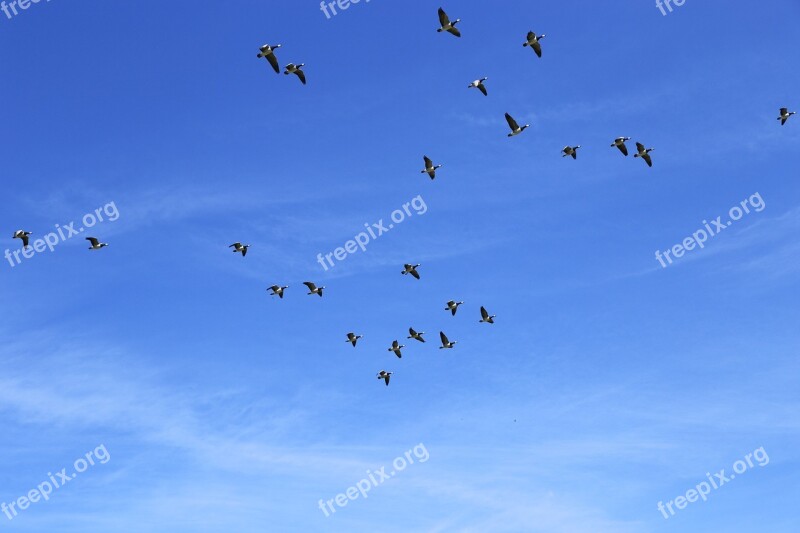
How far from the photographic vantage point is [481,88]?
95688mm

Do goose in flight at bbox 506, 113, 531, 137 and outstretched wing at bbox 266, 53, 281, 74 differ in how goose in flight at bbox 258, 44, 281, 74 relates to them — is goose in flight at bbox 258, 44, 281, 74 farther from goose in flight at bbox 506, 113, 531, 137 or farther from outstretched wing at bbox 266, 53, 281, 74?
goose in flight at bbox 506, 113, 531, 137

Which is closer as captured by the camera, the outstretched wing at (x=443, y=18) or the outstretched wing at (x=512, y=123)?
the outstretched wing at (x=443, y=18)

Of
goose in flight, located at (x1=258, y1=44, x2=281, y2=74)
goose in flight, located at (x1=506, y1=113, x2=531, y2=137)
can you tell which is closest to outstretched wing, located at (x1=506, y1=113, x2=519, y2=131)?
goose in flight, located at (x1=506, y1=113, x2=531, y2=137)

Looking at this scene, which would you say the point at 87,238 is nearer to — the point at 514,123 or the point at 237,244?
the point at 237,244

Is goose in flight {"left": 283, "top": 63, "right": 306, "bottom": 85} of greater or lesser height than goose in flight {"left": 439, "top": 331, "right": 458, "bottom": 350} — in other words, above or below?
above

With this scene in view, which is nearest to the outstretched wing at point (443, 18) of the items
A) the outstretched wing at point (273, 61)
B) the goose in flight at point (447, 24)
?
the goose in flight at point (447, 24)

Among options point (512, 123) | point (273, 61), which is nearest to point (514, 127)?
point (512, 123)

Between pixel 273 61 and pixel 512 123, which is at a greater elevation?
pixel 273 61

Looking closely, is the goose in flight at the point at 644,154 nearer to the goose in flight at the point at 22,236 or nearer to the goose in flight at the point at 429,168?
the goose in flight at the point at 429,168

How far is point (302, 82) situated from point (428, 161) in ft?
47.7

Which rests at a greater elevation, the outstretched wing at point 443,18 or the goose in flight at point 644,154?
the outstretched wing at point 443,18

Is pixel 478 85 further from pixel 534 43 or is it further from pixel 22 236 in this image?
pixel 22 236

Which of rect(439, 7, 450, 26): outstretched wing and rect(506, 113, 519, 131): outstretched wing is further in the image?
rect(506, 113, 519, 131): outstretched wing

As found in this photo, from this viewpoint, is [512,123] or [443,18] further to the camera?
[512,123]
